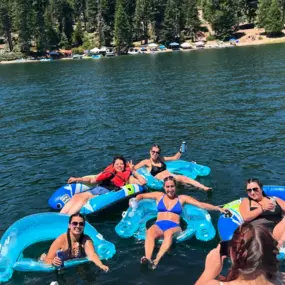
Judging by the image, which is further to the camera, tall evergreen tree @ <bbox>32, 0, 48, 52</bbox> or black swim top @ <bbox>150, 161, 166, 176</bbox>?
tall evergreen tree @ <bbox>32, 0, 48, 52</bbox>

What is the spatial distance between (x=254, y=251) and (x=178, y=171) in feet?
31.0

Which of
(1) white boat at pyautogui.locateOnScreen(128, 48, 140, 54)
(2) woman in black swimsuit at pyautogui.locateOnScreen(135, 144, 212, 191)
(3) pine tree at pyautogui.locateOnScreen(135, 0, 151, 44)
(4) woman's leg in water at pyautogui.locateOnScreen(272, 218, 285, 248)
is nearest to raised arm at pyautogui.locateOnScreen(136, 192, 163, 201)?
(2) woman in black swimsuit at pyautogui.locateOnScreen(135, 144, 212, 191)

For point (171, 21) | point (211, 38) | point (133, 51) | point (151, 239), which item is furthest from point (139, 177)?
point (171, 21)

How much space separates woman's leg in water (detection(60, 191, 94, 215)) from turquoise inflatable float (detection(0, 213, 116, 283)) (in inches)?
33.1

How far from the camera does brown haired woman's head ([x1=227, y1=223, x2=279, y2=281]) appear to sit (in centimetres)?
347

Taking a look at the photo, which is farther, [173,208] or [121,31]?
[121,31]

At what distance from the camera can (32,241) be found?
862 centimetres

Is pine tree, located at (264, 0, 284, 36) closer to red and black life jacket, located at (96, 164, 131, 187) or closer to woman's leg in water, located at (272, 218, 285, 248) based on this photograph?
red and black life jacket, located at (96, 164, 131, 187)

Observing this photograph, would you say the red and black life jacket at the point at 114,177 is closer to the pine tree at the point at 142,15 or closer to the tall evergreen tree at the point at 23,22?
the tall evergreen tree at the point at 23,22

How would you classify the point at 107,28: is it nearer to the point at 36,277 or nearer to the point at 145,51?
the point at 145,51

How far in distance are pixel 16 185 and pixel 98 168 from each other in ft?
9.55

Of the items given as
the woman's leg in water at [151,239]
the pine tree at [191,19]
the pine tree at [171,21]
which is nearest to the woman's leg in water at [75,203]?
the woman's leg in water at [151,239]

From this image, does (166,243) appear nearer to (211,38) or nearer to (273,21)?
(273,21)

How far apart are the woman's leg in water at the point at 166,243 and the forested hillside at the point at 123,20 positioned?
255ft
